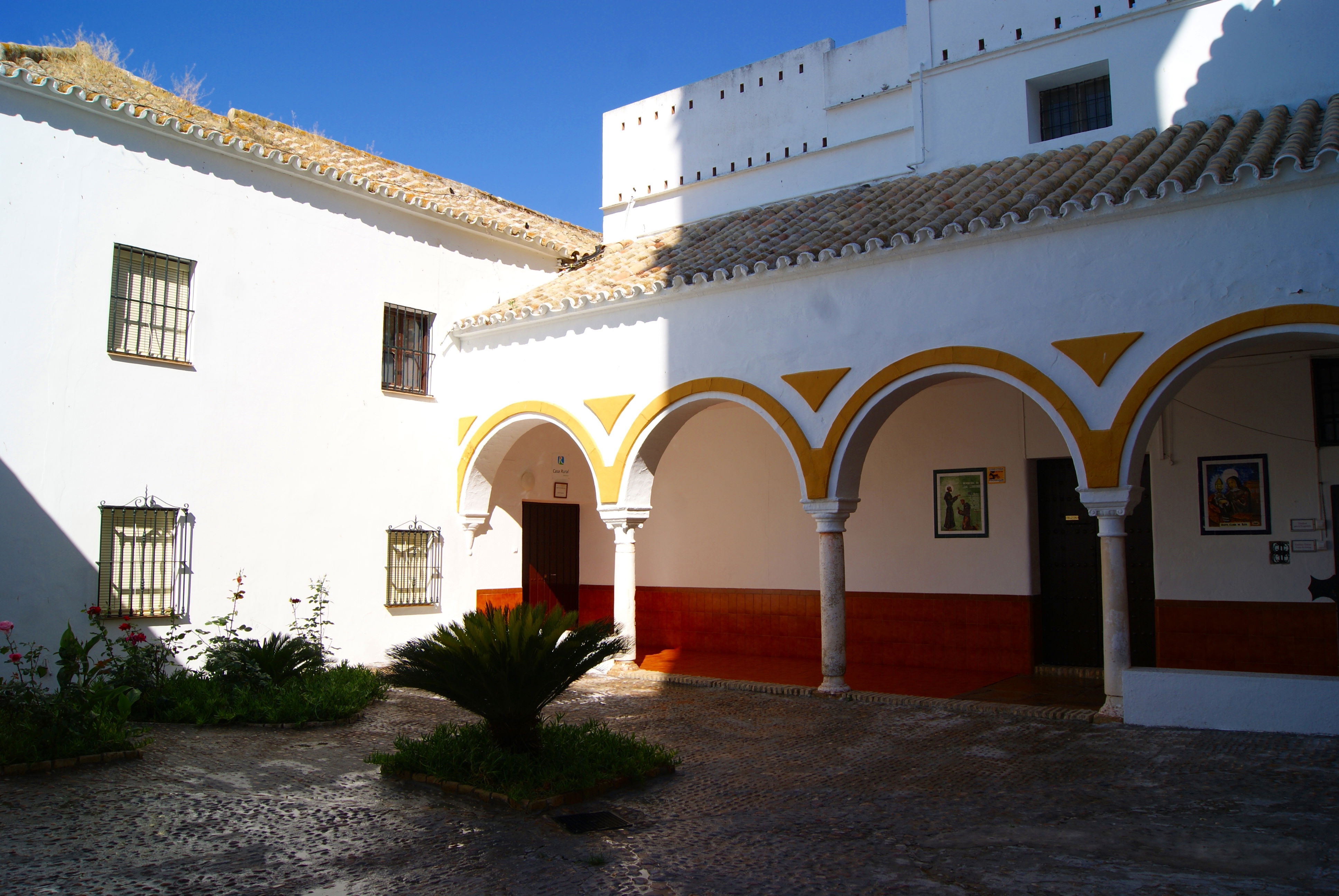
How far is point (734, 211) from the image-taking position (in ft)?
48.8

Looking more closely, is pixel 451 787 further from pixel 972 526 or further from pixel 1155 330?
pixel 972 526

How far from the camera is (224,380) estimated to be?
10508 mm

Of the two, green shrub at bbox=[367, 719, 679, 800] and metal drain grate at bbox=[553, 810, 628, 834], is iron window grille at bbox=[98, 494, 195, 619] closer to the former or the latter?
green shrub at bbox=[367, 719, 679, 800]

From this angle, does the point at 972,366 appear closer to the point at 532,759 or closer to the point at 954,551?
the point at 954,551

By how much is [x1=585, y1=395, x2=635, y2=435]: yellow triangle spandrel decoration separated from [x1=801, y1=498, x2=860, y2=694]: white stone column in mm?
2629

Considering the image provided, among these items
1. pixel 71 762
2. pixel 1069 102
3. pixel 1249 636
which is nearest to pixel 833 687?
pixel 1249 636

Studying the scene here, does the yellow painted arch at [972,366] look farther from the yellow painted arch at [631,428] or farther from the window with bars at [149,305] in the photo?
the window with bars at [149,305]

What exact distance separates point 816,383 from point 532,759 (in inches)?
199

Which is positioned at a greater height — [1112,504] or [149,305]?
[149,305]

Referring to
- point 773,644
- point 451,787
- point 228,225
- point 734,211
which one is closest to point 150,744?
point 451,787

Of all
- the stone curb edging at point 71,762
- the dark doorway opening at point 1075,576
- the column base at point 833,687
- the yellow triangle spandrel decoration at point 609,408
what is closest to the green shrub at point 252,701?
the stone curb edging at point 71,762

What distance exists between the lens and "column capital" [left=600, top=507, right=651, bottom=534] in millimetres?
11234

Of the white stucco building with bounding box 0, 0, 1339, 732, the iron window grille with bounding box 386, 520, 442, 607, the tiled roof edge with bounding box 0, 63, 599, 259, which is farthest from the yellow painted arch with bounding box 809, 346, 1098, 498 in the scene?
the tiled roof edge with bounding box 0, 63, 599, 259

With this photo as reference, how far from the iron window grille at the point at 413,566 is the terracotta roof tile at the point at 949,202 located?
2734mm
